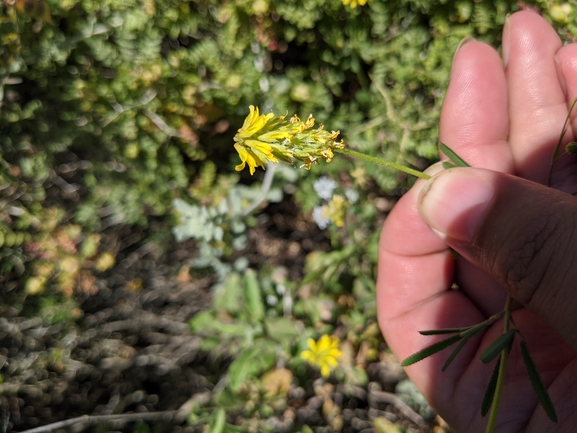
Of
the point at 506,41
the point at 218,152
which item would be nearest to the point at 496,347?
the point at 506,41

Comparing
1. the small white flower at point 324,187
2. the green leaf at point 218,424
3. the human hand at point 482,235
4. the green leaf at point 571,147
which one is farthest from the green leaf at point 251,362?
the green leaf at point 571,147

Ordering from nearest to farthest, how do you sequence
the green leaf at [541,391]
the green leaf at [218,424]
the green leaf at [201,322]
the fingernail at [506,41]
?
the green leaf at [541,391]
the fingernail at [506,41]
the green leaf at [218,424]
the green leaf at [201,322]

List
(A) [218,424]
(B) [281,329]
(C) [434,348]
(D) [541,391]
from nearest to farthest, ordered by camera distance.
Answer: (D) [541,391] < (C) [434,348] < (A) [218,424] < (B) [281,329]

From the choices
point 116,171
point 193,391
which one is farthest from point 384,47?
point 193,391

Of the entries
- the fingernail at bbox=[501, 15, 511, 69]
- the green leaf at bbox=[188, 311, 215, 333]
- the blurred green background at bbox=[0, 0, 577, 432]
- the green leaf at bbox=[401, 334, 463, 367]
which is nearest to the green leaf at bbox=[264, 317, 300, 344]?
the blurred green background at bbox=[0, 0, 577, 432]

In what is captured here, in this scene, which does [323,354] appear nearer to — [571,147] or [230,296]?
[230,296]

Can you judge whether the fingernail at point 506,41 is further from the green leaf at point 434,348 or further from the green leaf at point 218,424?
the green leaf at point 218,424

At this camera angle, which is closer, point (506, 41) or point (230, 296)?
point (506, 41)
